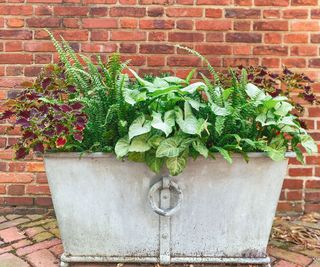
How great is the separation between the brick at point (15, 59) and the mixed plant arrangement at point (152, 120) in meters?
0.79

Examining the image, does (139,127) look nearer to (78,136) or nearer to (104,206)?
(78,136)

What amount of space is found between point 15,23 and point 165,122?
58.1 inches

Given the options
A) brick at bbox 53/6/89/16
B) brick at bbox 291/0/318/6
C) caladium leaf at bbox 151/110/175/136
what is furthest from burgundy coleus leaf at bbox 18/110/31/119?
brick at bbox 291/0/318/6

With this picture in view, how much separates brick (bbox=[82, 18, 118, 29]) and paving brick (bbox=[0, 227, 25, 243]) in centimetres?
135

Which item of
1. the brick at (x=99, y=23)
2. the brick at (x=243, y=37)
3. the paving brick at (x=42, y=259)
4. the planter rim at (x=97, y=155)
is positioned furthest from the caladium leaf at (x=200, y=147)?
the brick at (x=99, y=23)

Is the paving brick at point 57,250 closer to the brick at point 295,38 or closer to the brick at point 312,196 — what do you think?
the brick at point 312,196

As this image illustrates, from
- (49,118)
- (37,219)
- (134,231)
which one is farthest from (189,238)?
(37,219)

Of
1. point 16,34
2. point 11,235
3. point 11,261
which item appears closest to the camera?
point 11,261

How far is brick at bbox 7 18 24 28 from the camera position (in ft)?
8.11

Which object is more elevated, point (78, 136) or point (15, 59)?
point (15, 59)

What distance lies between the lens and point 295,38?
247cm

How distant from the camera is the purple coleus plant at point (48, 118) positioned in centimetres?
160

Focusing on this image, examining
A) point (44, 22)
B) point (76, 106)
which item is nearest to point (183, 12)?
point (44, 22)

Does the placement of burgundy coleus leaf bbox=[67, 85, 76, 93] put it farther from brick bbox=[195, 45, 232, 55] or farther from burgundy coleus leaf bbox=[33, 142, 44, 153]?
brick bbox=[195, 45, 232, 55]
